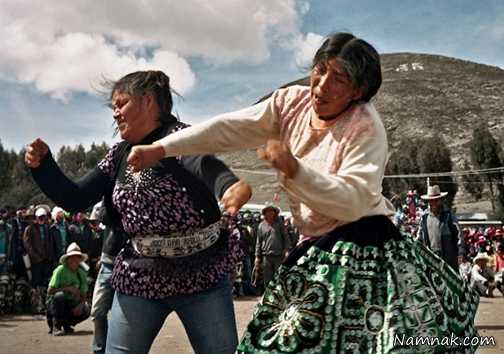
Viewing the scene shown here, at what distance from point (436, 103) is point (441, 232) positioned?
8489 centimetres

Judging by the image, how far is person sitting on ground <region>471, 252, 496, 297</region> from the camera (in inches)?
493

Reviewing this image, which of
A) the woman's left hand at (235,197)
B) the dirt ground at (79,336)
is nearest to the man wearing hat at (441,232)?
the dirt ground at (79,336)

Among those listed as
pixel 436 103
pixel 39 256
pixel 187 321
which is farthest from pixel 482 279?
pixel 436 103

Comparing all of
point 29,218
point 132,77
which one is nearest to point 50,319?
point 29,218

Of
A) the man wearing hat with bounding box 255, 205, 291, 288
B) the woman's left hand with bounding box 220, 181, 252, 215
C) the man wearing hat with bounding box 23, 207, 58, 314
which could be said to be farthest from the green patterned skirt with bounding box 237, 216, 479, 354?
the man wearing hat with bounding box 23, 207, 58, 314

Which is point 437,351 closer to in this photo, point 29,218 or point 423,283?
point 423,283

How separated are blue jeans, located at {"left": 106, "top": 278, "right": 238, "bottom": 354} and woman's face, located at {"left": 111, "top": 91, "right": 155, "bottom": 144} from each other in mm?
757

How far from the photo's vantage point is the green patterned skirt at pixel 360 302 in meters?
2.11

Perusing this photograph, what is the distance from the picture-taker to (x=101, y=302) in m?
4.74

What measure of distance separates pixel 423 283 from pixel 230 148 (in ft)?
2.86

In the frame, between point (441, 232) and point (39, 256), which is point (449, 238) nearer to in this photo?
point (441, 232)

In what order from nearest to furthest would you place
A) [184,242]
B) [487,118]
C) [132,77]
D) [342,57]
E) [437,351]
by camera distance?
[437,351] < [342,57] < [184,242] < [132,77] < [487,118]

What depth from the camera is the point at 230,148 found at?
2512 mm

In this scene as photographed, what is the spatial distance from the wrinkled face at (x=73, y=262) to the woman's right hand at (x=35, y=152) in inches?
238
